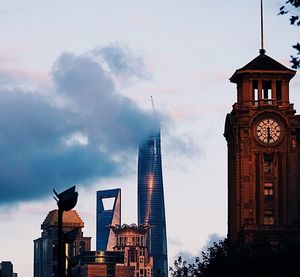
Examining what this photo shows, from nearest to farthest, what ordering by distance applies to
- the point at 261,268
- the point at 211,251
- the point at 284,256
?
the point at 284,256 → the point at 261,268 → the point at 211,251

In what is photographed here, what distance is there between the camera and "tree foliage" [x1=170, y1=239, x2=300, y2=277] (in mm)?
111412

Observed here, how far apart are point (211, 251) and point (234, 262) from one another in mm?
23167

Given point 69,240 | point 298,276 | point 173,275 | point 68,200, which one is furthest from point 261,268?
point 68,200

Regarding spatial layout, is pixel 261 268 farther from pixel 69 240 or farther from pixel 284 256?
pixel 69 240

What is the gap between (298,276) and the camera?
341 ft

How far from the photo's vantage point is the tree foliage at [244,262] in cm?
11141

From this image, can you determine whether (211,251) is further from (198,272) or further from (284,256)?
(284,256)

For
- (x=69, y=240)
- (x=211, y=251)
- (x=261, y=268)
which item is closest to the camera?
(x=69, y=240)

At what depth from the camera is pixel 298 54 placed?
51812mm

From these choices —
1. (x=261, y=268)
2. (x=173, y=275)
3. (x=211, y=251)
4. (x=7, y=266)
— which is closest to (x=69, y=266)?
(x=7, y=266)

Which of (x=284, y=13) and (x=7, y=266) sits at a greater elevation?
(x=284, y=13)

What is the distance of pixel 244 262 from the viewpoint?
441 ft

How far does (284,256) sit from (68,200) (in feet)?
208

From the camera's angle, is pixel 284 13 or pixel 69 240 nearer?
pixel 284 13
